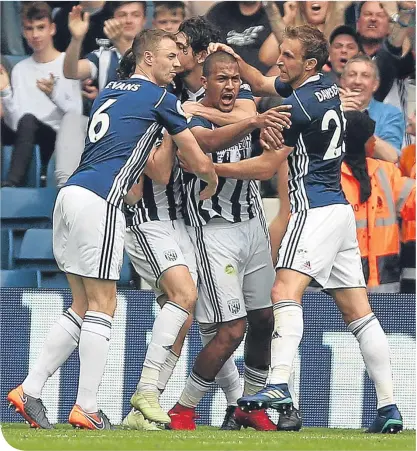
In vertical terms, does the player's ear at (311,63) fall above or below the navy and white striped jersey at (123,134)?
above

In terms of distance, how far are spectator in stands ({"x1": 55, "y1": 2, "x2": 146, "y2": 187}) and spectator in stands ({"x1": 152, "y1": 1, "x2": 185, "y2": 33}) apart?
0.09m

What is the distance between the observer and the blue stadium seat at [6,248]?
28.3ft

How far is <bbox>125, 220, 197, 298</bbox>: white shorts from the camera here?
709cm

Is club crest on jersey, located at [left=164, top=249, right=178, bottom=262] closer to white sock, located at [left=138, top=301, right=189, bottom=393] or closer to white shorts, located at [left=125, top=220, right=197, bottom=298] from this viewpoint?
white shorts, located at [left=125, top=220, right=197, bottom=298]

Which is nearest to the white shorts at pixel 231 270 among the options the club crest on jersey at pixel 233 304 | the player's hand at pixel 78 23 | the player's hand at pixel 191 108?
the club crest on jersey at pixel 233 304

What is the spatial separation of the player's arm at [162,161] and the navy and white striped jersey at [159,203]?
15cm

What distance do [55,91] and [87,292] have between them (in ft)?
8.21

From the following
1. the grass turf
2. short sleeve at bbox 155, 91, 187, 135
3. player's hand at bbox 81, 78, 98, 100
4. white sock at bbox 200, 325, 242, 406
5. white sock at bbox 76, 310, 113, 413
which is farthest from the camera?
player's hand at bbox 81, 78, 98, 100

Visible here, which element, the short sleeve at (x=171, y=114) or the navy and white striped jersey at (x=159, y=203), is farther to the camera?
the navy and white striped jersey at (x=159, y=203)

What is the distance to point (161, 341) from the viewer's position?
6883mm

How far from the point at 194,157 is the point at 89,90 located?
86.2 inches

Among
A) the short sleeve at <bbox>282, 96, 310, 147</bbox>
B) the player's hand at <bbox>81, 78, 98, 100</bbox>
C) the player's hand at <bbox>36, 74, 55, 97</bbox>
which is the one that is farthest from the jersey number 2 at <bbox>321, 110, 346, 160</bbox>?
the player's hand at <bbox>36, 74, 55, 97</bbox>

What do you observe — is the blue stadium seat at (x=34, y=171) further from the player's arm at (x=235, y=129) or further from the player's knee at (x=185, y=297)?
the player's knee at (x=185, y=297)

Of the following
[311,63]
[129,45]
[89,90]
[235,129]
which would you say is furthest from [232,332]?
[129,45]
